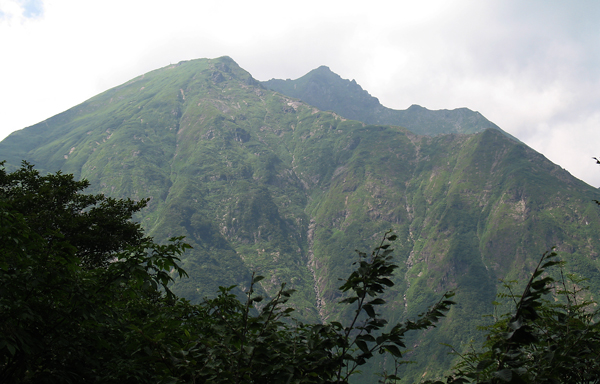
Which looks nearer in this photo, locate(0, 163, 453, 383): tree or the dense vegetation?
the dense vegetation

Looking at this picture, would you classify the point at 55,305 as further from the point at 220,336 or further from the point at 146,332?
the point at 220,336

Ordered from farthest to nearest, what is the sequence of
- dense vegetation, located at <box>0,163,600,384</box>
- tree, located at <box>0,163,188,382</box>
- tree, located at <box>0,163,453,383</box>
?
1. tree, located at <box>0,163,188,382</box>
2. tree, located at <box>0,163,453,383</box>
3. dense vegetation, located at <box>0,163,600,384</box>

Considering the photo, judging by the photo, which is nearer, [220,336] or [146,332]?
[220,336]

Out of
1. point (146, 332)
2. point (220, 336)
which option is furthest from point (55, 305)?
point (220, 336)

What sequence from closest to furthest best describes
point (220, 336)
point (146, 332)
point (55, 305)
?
1. point (220, 336)
2. point (146, 332)
3. point (55, 305)

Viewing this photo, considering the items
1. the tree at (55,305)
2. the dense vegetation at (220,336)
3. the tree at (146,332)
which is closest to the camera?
the dense vegetation at (220,336)

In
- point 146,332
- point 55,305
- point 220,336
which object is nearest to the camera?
point 220,336

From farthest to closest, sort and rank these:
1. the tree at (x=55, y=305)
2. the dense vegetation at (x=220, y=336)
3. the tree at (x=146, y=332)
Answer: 1. the tree at (x=55, y=305)
2. the tree at (x=146, y=332)
3. the dense vegetation at (x=220, y=336)

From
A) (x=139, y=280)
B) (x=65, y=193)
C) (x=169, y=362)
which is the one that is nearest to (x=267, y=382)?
(x=169, y=362)

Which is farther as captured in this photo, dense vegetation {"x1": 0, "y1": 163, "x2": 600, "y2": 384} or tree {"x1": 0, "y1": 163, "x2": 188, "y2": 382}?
tree {"x1": 0, "y1": 163, "x2": 188, "y2": 382}

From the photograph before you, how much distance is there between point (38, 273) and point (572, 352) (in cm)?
832

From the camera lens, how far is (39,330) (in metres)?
7.05

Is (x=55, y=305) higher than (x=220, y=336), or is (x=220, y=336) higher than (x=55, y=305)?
(x=220, y=336)

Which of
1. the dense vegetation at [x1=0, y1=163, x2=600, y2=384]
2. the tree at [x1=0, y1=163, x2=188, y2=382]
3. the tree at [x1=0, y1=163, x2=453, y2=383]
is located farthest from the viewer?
the tree at [x1=0, y1=163, x2=188, y2=382]
